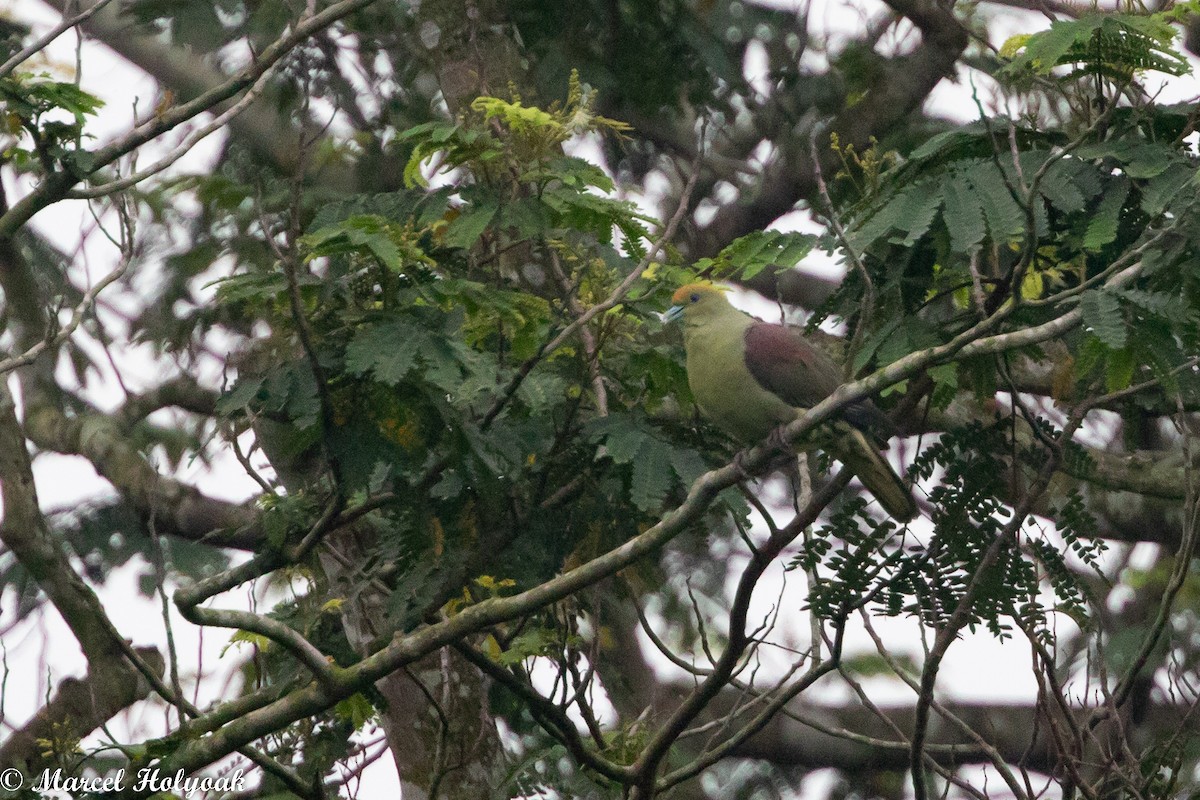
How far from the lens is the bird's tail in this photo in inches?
194

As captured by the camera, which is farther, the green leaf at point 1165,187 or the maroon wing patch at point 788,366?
the maroon wing patch at point 788,366

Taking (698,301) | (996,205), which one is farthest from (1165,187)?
(698,301)

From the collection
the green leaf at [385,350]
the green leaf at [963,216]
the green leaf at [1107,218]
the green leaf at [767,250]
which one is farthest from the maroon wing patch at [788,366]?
the green leaf at [385,350]

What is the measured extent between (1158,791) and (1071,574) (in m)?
0.70

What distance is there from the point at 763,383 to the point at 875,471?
0.53m

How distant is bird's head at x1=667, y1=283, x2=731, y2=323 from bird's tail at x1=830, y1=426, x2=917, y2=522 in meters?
0.85

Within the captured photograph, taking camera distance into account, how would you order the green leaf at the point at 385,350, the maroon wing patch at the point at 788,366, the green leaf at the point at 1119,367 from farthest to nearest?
the maroon wing patch at the point at 788,366 < the green leaf at the point at 385,350 < the green leaf at the point at 1119,367

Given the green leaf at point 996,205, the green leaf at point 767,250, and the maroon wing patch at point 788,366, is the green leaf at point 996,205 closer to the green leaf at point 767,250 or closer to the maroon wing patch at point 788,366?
the green leaf at point 767,250

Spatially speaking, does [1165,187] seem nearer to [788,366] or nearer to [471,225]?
[788,366]

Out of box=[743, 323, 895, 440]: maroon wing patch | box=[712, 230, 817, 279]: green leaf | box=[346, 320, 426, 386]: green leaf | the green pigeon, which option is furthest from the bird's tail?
box=[346, 320, 426, 386]: green leaf

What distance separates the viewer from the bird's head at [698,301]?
217 inches

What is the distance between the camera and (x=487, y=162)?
4.79 metres

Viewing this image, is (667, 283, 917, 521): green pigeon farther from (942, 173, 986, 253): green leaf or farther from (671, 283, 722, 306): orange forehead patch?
(942, 173, 986, 253): green leaf

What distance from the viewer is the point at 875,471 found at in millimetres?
4953
